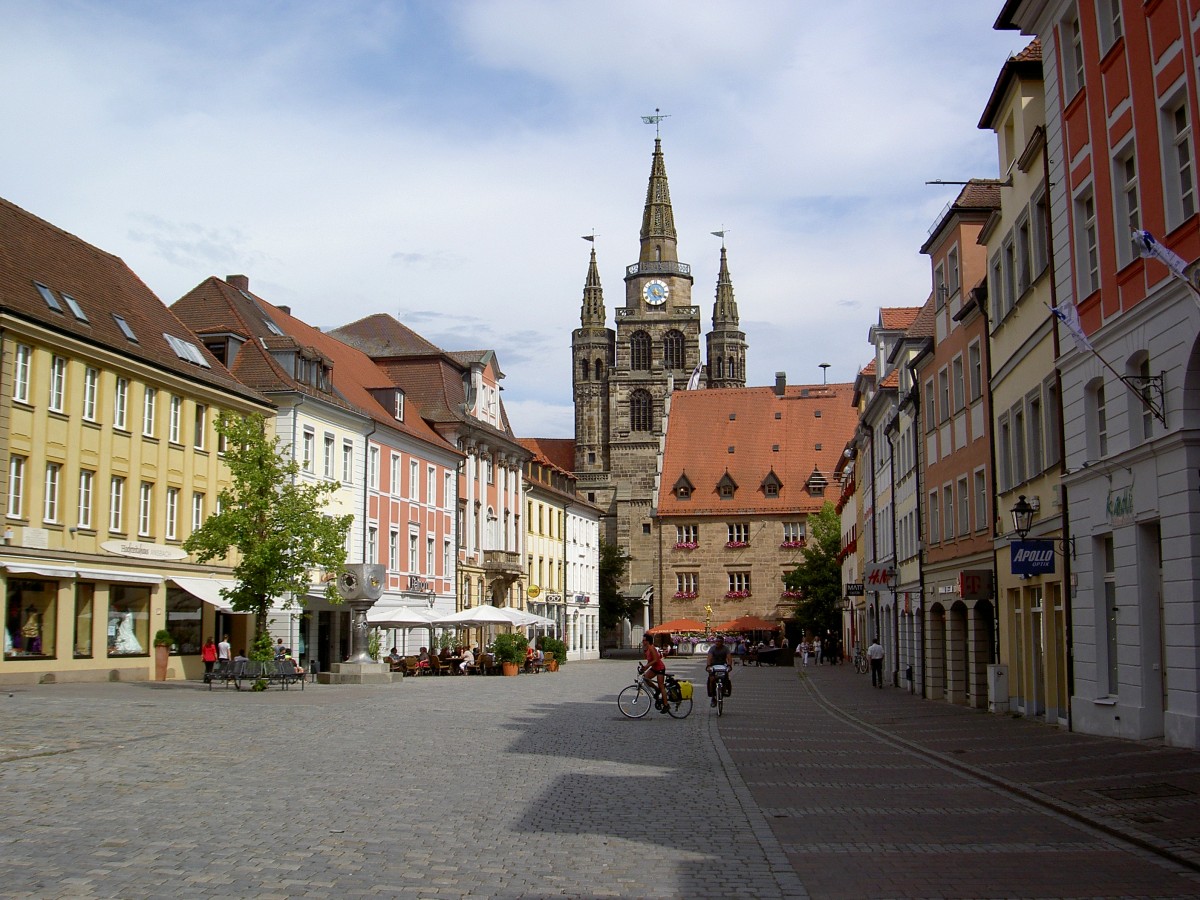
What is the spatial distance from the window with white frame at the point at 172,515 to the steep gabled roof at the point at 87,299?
11.1 ft

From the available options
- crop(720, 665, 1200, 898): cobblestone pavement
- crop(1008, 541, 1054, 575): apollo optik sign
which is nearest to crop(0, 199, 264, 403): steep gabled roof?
crop(720, 665, 1200, 898): cobblestone pavement

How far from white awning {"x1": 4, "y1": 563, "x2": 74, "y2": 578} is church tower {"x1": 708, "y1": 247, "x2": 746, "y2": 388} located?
96750 mm

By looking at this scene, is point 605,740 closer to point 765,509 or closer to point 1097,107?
point 1097,107

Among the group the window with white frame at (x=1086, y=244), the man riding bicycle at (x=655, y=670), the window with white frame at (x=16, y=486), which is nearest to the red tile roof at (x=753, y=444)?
the window with white frame at (x=16, y=486)

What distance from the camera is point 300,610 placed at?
1622 inches

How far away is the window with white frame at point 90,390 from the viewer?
34.5 meters

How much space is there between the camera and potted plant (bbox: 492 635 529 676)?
48.7m

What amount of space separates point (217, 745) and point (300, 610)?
22.9 m

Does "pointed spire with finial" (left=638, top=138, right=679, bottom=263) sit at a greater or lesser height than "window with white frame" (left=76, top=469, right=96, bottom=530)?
greater

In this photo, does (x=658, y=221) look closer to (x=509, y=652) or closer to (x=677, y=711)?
(x=509, y=652)

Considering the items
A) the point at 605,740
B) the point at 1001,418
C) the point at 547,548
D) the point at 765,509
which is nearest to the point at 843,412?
the point at 765,509

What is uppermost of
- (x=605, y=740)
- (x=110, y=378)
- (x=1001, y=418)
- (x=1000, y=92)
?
(x=1000, y=92)

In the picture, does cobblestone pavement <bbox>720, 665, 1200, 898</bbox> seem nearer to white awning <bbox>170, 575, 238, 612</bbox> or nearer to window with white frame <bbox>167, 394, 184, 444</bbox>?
white awning <bbox>170, 575, 238, 612</bbox>

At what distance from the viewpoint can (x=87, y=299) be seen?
37.0m
